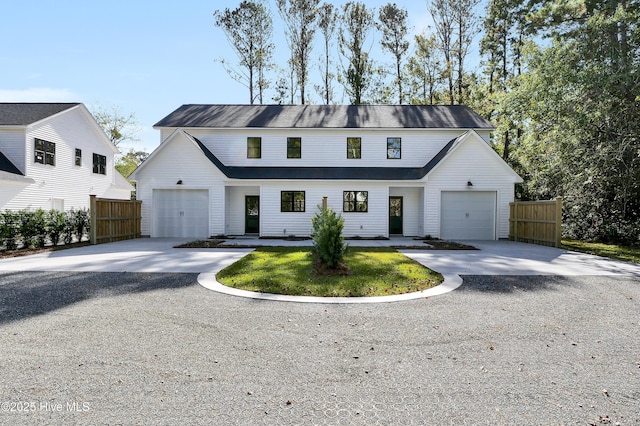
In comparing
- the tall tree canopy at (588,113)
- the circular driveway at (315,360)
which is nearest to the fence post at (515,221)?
the tall tree canopy at (588,113)

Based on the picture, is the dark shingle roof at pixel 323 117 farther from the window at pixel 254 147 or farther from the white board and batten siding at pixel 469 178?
the white board and batten siding at pixel 469 178

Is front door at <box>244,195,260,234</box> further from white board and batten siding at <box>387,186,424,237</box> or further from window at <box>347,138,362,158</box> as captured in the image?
white board and batten siding at <box>387,186,424,237</box>

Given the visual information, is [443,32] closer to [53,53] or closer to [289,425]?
[53,53]

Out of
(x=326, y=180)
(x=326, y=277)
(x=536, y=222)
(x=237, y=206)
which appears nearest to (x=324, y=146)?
(x=326, y=180)

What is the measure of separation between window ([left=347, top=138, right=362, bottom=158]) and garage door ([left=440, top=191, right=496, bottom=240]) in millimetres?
5114

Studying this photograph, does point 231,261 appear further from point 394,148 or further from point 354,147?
point 394,148

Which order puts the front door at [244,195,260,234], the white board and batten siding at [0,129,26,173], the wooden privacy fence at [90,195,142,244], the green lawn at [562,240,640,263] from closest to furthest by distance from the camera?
1. the green lawn at [562,240,640,263]
2. the wooden privacy fence at [90,195,142,244]
3. the white board and batten siding at [0,129,26,173]
4. the front door at [244,195,260,234]

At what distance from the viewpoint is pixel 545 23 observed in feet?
60.5

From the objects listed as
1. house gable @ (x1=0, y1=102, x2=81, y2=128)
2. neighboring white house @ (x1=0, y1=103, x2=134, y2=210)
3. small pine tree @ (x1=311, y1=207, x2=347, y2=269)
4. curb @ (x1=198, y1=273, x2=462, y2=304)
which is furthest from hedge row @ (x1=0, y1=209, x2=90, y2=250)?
small pine tree @ (x1=311, y1=207, x2=347, y2=269)

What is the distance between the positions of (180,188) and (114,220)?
3.29 meters

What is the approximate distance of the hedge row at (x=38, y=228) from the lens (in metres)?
12.5

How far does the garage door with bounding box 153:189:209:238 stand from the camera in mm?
17609

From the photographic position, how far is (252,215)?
743 inches

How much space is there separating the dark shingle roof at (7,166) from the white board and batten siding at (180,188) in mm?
5512
